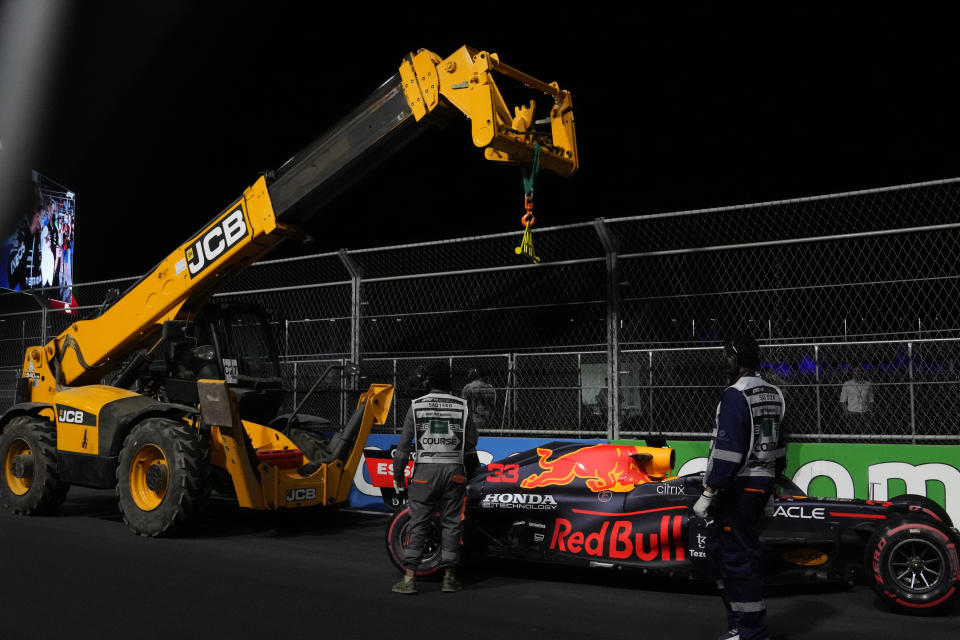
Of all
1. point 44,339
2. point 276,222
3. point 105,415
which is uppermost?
point 276,222

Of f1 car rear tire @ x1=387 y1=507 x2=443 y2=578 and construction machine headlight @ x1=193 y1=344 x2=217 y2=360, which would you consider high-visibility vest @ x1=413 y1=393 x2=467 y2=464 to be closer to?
f1 car rear tire @ x1=387 y1=507 x2=443 y2=578

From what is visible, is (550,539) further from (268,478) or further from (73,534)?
(73,534)

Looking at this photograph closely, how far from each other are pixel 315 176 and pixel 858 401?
645 centimetres

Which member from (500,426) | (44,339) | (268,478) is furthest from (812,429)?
(44,339)

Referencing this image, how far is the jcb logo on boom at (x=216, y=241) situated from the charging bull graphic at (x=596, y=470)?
441cm

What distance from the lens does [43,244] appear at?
82.7 ft

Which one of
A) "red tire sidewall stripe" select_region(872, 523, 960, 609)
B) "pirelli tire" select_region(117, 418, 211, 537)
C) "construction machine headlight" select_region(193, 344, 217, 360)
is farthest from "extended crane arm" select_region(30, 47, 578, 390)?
"red tire sidewall stripe" select_region(872, 523, 960, 609)

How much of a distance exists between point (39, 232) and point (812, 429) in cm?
2297

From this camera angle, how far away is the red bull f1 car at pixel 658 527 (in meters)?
5.40

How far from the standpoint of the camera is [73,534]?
828 cm

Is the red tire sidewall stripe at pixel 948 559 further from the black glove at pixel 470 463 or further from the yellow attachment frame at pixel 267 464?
the yellow attachment frame at pixel 267 464

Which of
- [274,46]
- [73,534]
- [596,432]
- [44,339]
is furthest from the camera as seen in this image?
[274,46]

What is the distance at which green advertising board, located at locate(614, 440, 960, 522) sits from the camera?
721 centimetres

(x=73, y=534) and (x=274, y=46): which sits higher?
(x=274, y=46)
